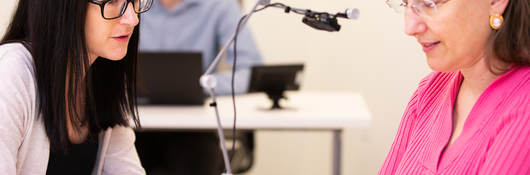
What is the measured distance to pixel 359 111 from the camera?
104 inches

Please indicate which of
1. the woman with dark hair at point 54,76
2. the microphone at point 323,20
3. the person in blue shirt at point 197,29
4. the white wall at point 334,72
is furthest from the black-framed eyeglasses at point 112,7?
the white wall at point 334,72

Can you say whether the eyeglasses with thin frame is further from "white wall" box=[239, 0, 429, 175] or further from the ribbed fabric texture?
"white wall" box=[239, 0, 429, 175]

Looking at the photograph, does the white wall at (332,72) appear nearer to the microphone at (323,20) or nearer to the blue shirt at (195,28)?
the blue shirt at (195,28)

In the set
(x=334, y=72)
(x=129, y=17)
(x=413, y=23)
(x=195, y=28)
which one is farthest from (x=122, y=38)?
(x=334, y=72)

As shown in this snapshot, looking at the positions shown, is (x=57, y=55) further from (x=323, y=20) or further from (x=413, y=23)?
(x=413, y=23)

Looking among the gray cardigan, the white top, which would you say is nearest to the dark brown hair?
the gray cardigan

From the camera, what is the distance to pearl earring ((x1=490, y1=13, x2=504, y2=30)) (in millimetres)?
1120

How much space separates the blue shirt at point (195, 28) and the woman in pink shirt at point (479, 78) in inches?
82.8

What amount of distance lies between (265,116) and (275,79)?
7.4 inches

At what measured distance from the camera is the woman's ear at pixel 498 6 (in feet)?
3.67

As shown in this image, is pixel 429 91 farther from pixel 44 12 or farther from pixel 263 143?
pixel 263 143

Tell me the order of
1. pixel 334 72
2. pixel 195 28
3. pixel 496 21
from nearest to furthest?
pixel 496 21
pixel 195 28
pixel 334 72

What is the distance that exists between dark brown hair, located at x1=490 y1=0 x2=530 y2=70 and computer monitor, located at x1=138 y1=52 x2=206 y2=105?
1.62m

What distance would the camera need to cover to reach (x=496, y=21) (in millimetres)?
1120
